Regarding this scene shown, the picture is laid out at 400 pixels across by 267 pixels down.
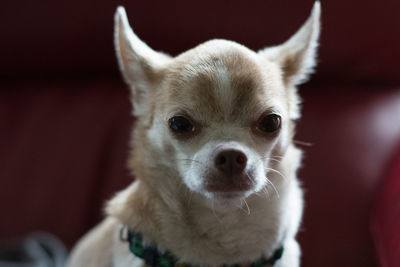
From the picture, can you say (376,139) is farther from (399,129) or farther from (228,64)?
(228,64)

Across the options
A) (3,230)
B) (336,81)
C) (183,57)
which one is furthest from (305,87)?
(3,230)

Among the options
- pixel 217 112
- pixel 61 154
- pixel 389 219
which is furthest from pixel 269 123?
pixel 61 154

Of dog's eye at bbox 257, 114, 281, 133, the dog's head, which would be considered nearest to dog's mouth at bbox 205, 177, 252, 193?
the dog's head

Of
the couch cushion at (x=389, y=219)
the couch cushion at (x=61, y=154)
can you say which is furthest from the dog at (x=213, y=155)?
the couch cushion at (x=61, y=154)

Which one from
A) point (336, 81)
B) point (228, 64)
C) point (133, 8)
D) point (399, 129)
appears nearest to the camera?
point (228, 64)

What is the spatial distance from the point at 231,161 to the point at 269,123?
14 centimetres

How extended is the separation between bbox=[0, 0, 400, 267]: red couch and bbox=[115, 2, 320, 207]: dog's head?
0.45 metres

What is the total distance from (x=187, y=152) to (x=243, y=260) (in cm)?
28

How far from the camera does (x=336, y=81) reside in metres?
1.77

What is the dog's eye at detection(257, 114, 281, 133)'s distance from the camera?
103 cm

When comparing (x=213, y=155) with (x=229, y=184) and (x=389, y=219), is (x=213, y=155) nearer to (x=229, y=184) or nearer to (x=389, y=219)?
(x=229, y=184)

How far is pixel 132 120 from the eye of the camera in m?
1.80

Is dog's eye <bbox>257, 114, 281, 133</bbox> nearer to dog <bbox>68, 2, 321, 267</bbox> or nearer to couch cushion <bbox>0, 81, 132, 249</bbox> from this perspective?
dog <bbox>68, 2, 321, 267</bbox>

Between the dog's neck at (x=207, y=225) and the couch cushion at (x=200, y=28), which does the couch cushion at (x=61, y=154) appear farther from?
the dog's neck at (x=207, y=225)
